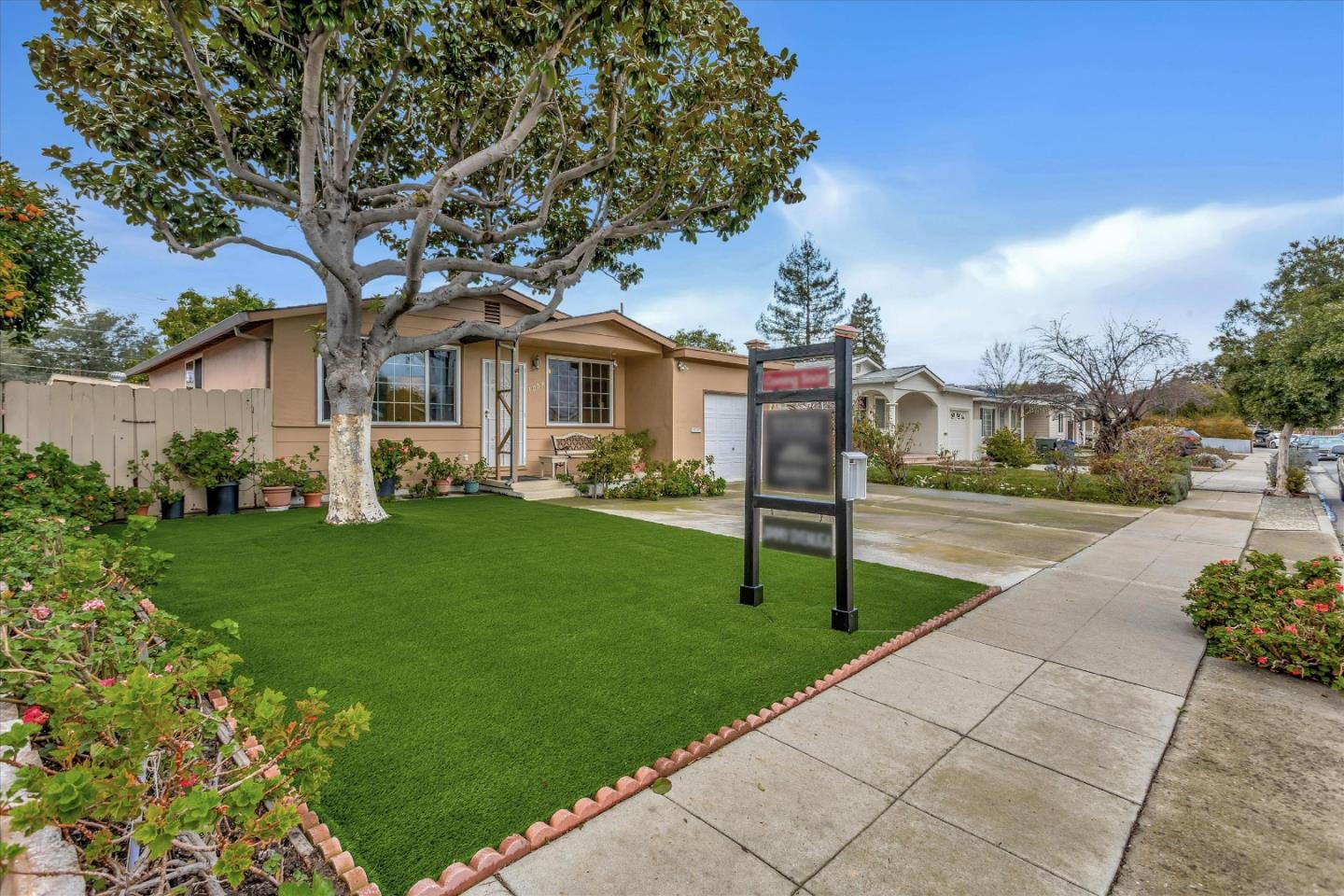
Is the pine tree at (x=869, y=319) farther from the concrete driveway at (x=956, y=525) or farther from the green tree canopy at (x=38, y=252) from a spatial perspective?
the green tree canopy at (x=38, y=252)

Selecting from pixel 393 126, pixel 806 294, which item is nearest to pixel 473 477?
pixel 393 126

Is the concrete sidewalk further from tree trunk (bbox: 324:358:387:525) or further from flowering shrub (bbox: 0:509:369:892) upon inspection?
tree trunk (bbox: 324:358:387:525)

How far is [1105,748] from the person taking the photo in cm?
264

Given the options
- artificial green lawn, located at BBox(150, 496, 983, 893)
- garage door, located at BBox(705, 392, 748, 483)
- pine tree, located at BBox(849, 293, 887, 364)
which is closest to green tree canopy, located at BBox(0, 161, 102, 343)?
artificial green lawn, located at BBox(150, 496, 983, 893)

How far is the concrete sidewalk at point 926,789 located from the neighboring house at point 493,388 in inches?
347

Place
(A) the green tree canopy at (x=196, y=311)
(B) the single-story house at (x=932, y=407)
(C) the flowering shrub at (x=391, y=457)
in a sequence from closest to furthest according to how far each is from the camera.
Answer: (C) the flowering shrub at (x=391, y=457), (B) the single-story house at (x=932, y=407), (A) the green tree canopy at (x=196, y=311)

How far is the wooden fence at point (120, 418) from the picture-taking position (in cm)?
754

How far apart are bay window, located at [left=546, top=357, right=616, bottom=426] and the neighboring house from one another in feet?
0.08

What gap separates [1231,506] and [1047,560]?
303 inches

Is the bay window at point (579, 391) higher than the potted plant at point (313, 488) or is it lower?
higher

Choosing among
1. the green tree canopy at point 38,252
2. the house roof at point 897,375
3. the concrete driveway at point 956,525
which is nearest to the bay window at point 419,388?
the concrete driveway at point 956,525

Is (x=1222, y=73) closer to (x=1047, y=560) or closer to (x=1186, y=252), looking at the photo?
(x=1047, y=560)

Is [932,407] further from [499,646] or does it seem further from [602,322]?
[499,646]

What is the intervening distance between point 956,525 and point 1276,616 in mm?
4741
